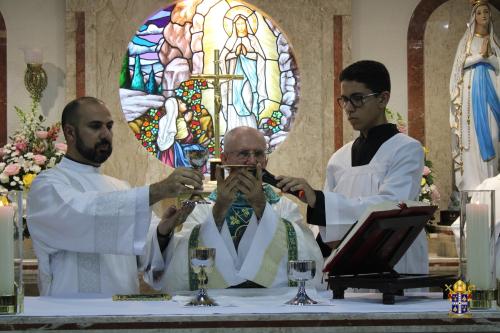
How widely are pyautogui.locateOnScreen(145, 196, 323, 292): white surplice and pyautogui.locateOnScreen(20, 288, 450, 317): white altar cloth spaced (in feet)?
0.79

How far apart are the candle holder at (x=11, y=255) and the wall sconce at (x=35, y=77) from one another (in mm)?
5878

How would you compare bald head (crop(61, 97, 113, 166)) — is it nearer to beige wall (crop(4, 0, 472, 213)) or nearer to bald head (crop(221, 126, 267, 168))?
bald head (crop(221, 126, 267, 168))

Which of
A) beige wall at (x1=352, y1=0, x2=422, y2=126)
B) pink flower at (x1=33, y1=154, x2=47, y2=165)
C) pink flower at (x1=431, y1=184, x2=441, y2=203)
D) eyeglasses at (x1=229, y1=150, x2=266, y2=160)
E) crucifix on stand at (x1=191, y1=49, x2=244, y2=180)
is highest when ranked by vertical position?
beige wall at (x1=352, y1=0, x2=422, y2=126)

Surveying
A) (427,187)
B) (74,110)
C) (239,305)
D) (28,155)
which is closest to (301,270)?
(239,305)

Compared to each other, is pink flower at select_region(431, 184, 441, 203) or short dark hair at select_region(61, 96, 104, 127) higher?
Answer: short dark hair at select_region(61, 96, 104, 127)

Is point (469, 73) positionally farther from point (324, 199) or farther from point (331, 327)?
point (331, 327)

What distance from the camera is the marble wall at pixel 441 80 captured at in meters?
10.1

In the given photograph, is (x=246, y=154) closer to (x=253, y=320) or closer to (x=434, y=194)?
(x=253, y=320)

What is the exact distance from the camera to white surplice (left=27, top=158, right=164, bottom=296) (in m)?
4.40

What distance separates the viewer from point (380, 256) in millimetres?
4191

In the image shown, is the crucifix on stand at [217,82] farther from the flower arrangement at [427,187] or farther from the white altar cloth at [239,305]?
the white altar cloth at [239,305]

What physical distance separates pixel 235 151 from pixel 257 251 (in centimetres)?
58

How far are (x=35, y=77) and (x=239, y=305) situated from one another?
20.3ft

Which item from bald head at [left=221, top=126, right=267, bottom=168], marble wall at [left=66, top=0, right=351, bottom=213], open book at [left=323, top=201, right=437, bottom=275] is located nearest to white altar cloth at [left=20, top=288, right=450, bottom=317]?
open book at [left=323, top=201, right=437, bottom=275]
